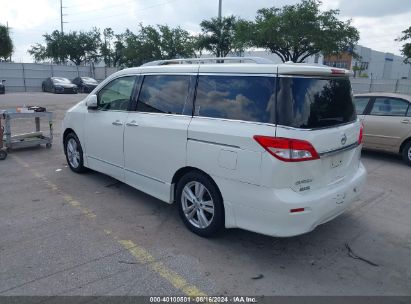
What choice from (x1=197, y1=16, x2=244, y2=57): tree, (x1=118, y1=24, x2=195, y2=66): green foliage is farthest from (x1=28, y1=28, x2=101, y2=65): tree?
(x1=197, y1=16, x2=244, y2=57): tree

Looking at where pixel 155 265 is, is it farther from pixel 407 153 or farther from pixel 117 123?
pixel 407 153

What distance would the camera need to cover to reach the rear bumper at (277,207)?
3395mm

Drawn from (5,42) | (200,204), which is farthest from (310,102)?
(5,42)

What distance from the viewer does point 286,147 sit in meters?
3.34

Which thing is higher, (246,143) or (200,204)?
(246,143)

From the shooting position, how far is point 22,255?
372 centimetres

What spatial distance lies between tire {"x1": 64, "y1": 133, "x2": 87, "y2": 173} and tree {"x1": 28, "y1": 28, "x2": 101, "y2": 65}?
166 ft

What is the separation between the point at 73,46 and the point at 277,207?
54895 mm

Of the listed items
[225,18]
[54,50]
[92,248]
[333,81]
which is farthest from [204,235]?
[54,50]

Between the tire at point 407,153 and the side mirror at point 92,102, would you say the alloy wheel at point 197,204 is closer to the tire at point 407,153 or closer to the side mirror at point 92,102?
the side mirror at point 92,102

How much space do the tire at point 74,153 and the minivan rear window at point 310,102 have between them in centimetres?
402

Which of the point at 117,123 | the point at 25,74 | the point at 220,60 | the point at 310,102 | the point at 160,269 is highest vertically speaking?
the point at 220,60

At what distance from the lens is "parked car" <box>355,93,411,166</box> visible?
7875 millimetres

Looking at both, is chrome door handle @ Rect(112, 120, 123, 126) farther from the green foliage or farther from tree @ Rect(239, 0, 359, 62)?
the green foliage
